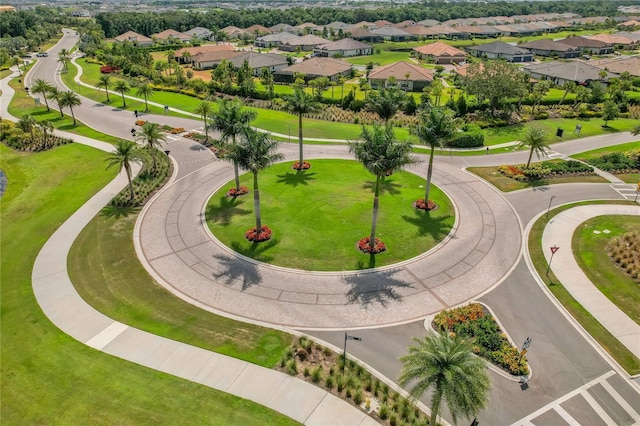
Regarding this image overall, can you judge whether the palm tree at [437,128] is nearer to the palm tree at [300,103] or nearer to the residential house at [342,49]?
the palm tree at [300,103]

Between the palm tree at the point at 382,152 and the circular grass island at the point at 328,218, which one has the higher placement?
the palm tree at the point at 382,152

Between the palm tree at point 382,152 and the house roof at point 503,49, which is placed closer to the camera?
the palm tree at point 382,152

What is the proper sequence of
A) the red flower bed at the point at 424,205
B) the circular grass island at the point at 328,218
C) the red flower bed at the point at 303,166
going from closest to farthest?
the circular grass island at the point at 328,218 → the red flower bed at the point at 424,205 → the red flower bed at the point at 303,166

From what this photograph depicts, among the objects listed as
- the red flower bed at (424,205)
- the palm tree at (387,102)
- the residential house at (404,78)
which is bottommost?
the red flower bed at (424,205)

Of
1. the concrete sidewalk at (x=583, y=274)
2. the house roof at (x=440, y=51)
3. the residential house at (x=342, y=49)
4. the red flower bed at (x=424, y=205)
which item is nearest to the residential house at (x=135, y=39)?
the residential house at (x=342, y=49)

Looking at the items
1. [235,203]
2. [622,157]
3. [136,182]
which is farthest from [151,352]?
[622,157]

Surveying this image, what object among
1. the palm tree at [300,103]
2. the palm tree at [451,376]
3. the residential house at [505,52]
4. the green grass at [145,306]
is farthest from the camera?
the residential house at [505,52]

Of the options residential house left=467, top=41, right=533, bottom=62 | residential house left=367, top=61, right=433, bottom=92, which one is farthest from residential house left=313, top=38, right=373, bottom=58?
residential house left=367, top=61, right=433, bottom=92

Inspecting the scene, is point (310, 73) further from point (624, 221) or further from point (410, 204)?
point (624, 221)

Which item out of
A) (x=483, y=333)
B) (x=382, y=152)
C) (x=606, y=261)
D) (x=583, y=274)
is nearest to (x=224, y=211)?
(x=382, y=152)
